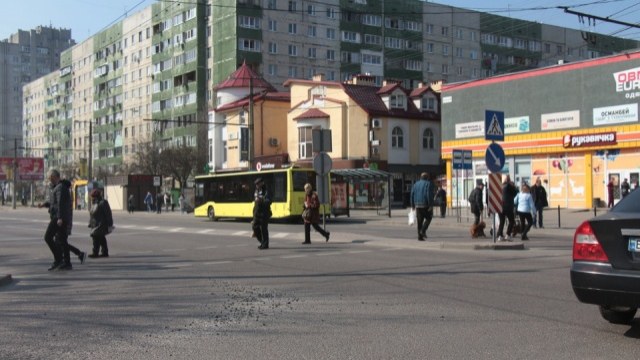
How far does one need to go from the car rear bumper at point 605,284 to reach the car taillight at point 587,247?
0.06 meters

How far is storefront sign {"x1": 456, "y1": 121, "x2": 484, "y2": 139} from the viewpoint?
42.7m

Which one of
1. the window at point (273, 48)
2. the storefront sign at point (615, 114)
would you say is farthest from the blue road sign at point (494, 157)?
the window at point (273, 48)

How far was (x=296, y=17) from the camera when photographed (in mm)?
78812

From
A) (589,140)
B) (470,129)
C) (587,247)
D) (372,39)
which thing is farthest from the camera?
(372,39)

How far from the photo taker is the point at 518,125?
40125 millimetres

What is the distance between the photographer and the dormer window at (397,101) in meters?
51.4

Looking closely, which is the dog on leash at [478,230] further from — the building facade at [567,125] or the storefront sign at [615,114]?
the storefront sign at [615,114]

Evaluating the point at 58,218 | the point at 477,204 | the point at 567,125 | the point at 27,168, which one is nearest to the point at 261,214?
the point at 58,218

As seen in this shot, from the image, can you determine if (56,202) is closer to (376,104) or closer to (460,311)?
(460,311)

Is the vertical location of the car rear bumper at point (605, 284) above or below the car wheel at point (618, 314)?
above

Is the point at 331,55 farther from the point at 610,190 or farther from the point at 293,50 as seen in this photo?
the point at 610,190

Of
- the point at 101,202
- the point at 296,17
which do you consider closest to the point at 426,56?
the point at 296,17

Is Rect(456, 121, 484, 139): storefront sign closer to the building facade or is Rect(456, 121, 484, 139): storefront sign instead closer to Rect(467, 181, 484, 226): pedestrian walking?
the building facade

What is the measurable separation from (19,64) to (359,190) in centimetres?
14341
